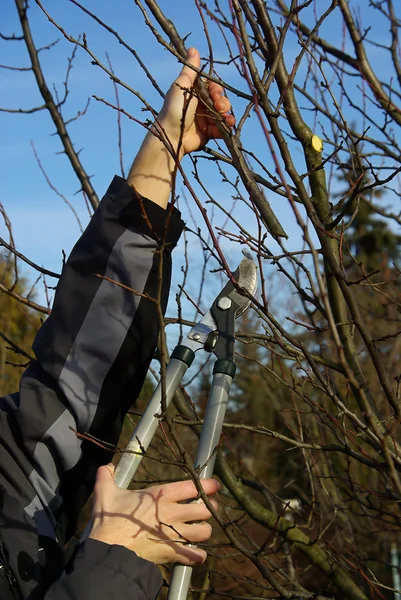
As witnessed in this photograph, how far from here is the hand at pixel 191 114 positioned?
1741 mm

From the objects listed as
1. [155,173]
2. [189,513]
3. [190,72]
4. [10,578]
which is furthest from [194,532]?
Answer: [190,72]

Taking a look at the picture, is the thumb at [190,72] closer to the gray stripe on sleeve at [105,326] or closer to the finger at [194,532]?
the gray stripe on sleeve at [105,326]

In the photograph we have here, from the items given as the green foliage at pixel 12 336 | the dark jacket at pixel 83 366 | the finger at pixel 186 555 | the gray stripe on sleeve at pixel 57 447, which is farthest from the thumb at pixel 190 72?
the green foliage at pixel 12 336

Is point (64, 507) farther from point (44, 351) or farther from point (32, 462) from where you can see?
point (44, 351)

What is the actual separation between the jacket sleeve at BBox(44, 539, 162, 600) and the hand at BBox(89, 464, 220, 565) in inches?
1.2

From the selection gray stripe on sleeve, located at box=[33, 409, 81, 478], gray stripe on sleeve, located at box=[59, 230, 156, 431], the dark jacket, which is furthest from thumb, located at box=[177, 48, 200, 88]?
gray stripe on sleeve, located at box=[33, 409, 81, 478]

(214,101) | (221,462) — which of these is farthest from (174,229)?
(221,462)

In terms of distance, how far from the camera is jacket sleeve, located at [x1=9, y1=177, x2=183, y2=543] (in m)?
1.64

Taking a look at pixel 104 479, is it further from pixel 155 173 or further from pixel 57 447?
pixel 155 173

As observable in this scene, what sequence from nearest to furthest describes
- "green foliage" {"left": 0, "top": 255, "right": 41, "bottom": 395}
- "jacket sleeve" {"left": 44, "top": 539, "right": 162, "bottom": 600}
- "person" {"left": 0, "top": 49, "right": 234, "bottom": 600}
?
"jacket sleeve" {"left": 44, "top": 539, "right": 162, "bottom": 600} < "person" {"left": 0, "top": 49, "right": 234, "bottom": 600} < "green foliage" {"left": 0, "top": 255, "right": 41, "bottom": 395}

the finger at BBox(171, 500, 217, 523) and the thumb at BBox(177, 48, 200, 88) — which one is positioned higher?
the thumb at BBox(177, 48, 200, 88)

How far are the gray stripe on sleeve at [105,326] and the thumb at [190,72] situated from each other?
41cm

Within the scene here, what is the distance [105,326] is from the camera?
5.51 feet

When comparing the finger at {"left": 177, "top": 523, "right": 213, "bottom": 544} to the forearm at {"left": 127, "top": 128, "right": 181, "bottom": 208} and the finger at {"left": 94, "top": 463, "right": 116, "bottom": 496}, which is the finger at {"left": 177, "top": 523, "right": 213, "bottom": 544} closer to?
the finger at {"left": 94, "top": 463, "right": 116, "bottom": 496}
